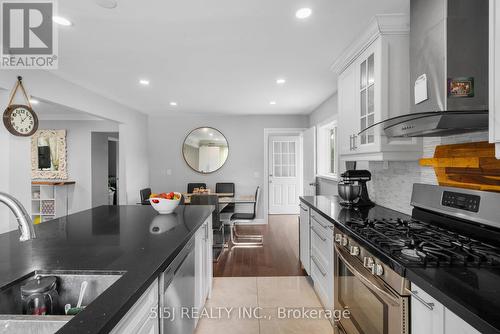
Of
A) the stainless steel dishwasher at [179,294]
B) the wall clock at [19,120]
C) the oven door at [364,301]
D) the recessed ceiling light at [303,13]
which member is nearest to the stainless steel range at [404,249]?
the oven door at [364,301]

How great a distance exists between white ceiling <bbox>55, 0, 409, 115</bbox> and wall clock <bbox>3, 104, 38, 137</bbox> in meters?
0.63

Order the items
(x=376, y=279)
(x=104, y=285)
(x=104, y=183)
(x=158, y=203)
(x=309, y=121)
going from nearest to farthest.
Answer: (x=104, y=285) → (x=376, y=279) → (x=158, y=203) → (x=309, y=121) → (x=104, y=183)

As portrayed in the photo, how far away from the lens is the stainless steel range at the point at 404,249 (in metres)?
1.07

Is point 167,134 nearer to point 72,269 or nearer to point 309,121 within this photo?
point 309,121

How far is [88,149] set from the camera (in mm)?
5551

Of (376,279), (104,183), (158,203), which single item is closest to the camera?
(376,279)

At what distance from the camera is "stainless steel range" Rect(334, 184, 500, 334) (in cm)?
107

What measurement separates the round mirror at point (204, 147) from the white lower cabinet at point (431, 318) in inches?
191

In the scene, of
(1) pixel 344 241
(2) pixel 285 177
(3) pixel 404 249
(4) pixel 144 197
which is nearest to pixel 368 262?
(3) pixel 404 249

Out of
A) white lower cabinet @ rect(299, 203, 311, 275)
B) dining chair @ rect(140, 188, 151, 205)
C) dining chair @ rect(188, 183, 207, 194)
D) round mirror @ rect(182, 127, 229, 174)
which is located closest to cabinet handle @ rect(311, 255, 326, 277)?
white lower cabinet @ rect(299, 203, 311, 275)

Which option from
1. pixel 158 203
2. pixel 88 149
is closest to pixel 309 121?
pixel 158 203

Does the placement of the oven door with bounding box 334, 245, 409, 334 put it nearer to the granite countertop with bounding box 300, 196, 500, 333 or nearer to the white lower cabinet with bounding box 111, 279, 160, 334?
the granite countertop with bounding box 300, 196, 500, 333

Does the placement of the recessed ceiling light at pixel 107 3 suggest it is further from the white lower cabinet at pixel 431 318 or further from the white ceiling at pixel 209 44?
the white lower cabinet at pixel 431 318

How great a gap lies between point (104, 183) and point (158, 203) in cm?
480
